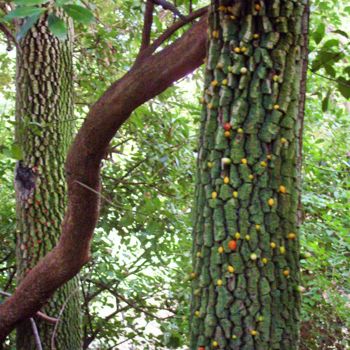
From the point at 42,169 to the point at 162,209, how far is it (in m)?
0.77

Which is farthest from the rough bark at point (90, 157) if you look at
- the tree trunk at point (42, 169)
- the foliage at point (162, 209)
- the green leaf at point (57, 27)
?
the green leaf at point (57, 27)

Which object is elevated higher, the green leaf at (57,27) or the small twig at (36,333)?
the green leaf at (57,27)

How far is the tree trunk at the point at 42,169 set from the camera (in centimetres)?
333

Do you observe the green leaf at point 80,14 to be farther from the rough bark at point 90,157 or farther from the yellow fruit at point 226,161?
the rough bark at point 90,157

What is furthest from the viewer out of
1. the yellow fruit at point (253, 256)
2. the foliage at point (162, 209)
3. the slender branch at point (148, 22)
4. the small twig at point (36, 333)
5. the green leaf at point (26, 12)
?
the foliage at point (162, 209)

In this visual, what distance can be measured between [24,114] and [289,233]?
89.6 inches

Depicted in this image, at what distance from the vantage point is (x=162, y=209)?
3.38m

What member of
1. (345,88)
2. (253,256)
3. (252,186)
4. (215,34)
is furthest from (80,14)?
(345,88)

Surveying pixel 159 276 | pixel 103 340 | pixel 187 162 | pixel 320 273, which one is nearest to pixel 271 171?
pixel 320 273

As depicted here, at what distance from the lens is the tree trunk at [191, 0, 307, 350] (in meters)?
1.52

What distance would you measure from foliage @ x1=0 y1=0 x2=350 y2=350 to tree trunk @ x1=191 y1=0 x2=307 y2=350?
172 centimetres

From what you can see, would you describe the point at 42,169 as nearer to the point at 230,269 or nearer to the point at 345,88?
the point at 345,88

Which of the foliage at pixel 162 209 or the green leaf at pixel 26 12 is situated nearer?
the green leaf at pixel 26 12

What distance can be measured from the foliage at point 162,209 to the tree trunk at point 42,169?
40 centimetres
